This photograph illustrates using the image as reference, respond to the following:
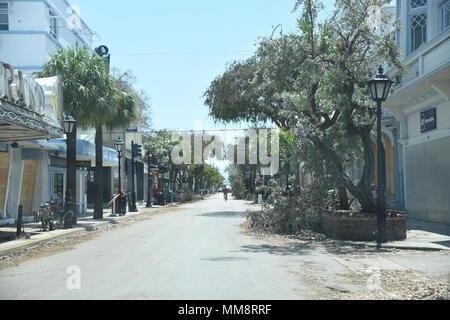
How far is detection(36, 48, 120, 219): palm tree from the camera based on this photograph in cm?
2172

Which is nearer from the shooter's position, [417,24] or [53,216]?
[53,216]

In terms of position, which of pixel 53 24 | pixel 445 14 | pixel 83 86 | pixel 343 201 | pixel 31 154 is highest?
pixel 53 24

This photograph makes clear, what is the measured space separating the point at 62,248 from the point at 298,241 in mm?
6973

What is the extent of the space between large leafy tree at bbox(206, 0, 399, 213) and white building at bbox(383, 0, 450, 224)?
78.8 inches

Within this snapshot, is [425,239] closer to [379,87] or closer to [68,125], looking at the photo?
[379,87]

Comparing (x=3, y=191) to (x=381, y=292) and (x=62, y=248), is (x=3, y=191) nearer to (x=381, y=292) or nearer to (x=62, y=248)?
(x=62, y=248)

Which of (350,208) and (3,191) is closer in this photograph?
(350,208)

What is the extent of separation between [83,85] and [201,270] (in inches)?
560

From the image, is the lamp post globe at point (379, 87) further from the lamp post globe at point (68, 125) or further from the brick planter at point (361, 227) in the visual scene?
the lamp post globe at point (68, 125)

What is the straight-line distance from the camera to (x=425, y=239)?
1546 cm

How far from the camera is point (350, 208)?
1861 cm

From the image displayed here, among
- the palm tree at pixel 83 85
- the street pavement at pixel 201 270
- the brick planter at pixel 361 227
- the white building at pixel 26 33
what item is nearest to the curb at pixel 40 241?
the street pavement at pixel 201 270

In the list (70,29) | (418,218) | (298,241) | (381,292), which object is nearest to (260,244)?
(298,241)

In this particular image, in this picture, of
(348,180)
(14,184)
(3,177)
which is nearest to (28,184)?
(14,184)
